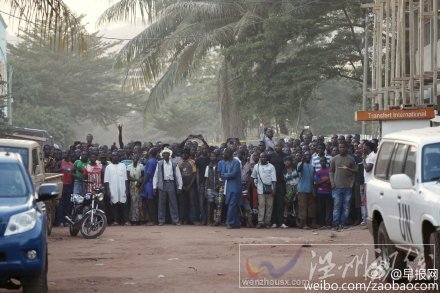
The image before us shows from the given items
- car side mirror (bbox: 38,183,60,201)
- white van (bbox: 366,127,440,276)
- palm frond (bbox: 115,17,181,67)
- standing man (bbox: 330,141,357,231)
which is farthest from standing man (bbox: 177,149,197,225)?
palm frond (bbox: 115,17,181,67)

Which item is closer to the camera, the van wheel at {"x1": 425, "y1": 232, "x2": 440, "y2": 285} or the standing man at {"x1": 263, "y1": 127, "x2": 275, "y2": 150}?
the van wheel at {"x1": 425, "y1": 232, "x2": 440, "y2": 285}

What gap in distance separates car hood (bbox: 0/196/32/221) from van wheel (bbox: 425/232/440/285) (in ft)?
13.4

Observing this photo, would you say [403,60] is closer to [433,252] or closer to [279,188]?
[279,188]

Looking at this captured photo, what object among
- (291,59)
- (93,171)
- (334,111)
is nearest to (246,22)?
(291,59)

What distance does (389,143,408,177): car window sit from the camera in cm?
1152

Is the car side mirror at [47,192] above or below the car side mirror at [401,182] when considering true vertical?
below

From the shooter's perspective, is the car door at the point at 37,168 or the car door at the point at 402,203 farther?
the car door at the point at 37,168

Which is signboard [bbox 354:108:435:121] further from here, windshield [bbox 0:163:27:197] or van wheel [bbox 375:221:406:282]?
windshield [bbox 0:163:27:197]

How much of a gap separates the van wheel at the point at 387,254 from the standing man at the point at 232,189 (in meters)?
9.81

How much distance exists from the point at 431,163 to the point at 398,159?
978 mm

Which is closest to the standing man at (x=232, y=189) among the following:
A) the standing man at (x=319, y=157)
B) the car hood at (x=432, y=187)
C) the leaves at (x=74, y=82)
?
the standing man at (x=319, y=157)

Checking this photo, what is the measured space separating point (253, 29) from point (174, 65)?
3682 mm

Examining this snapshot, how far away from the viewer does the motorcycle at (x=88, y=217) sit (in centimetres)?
1950

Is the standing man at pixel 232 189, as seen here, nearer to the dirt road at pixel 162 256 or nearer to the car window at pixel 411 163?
the dirt road at pixel 162 256
